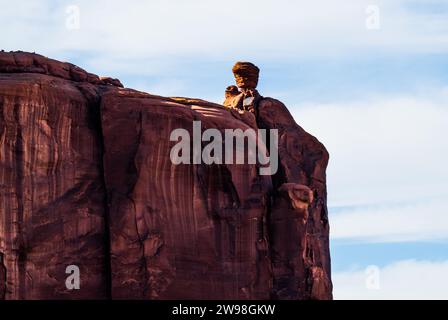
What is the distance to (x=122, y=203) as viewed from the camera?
107375 mm

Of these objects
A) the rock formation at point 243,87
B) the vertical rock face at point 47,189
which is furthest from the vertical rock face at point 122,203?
the rock formation at point 243,87

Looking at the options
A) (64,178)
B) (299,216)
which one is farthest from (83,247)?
(299,216)

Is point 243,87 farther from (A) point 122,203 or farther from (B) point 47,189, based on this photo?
(B) point 47,189

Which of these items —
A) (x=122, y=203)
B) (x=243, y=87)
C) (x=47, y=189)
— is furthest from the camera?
(x=243, y=87)

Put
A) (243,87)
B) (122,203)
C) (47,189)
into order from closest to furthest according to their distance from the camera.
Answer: (47,189), (122,203), (243,87)

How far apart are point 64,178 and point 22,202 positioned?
2.60 metres

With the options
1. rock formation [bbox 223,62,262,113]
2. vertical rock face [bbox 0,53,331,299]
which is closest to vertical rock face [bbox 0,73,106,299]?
vertical rock face [bbox 0,53,331,299]

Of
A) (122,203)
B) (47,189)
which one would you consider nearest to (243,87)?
(122,203)

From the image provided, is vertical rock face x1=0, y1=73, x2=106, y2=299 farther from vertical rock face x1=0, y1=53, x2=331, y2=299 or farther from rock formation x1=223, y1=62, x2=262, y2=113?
rock formation x1=223, y1=62, x2=262, y2=113

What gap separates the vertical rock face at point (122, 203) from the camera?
104438 millimetres

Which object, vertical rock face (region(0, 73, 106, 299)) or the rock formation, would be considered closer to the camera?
vertical rock face (region(0, 73, 106, 299))

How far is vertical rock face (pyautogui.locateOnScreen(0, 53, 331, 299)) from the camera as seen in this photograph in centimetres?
10444

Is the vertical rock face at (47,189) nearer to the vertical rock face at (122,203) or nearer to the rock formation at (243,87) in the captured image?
the vertical rock face at (122,203)

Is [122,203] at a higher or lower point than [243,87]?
lower
